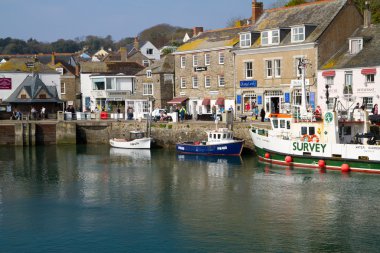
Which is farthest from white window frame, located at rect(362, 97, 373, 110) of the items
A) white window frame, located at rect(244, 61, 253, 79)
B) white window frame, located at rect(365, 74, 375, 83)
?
white window frame, located at rect(244, 61, 253, 79)

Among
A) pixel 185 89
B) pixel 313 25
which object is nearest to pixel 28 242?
pixel 313 25

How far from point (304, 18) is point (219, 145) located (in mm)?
14151

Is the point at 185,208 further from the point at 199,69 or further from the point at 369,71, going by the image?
the point at 199,69

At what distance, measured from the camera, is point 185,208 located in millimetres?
29328

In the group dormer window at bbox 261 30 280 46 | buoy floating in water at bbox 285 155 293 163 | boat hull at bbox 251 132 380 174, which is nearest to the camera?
boat hull at bbox 251 132 380 174

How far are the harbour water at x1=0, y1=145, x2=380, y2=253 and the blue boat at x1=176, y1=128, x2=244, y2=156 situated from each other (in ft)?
6.73

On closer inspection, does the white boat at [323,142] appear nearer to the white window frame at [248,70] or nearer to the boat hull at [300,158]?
the boat hull at [300,158]

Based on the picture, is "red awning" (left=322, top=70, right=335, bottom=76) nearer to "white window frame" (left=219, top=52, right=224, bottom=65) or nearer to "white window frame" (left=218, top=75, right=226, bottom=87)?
"white window frame" (left=218, top=75, right=226, bottom=87)

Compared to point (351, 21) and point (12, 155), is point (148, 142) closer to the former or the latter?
point (12, 155)

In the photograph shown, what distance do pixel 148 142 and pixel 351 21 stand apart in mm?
19124

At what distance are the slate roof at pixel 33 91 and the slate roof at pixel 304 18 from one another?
2237 centimetres

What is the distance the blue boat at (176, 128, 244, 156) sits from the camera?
45094 mm

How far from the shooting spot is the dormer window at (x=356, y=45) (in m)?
47.9

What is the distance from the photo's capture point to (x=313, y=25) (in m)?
49.7
